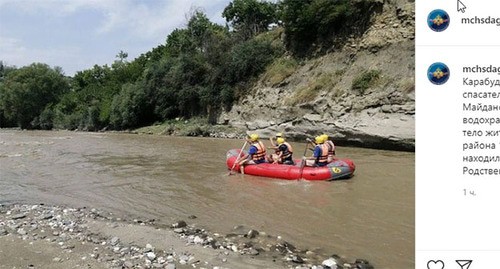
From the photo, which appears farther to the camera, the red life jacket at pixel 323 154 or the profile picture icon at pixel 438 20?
the red life jacket at pixel 323 154

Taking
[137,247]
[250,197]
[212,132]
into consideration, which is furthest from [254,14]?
[137,247]

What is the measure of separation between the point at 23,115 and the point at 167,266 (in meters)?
61.2

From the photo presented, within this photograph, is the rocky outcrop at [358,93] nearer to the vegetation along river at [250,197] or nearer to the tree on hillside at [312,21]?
the tree on hillside at [312,21]

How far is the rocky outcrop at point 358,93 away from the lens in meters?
18.8

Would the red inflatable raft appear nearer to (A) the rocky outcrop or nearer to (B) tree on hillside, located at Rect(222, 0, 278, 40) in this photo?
(A) the rocky outcrop

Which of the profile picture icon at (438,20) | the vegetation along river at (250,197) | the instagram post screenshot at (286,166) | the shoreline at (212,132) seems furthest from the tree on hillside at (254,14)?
the profile picture icon at (438,20)

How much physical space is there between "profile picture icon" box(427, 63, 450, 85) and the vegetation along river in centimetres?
396

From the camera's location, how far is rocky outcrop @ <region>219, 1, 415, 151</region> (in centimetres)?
1880

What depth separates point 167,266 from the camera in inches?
185

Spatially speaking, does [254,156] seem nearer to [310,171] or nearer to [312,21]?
[310,171]

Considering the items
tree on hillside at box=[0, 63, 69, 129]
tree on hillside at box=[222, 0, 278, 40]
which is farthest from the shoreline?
tree on hillside at box=[0, 63, 69, 129]

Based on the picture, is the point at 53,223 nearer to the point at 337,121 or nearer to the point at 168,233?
the point at 168,233

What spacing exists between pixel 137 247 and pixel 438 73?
4.67 meters

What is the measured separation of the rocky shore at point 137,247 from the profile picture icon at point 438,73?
3491 millimetres
